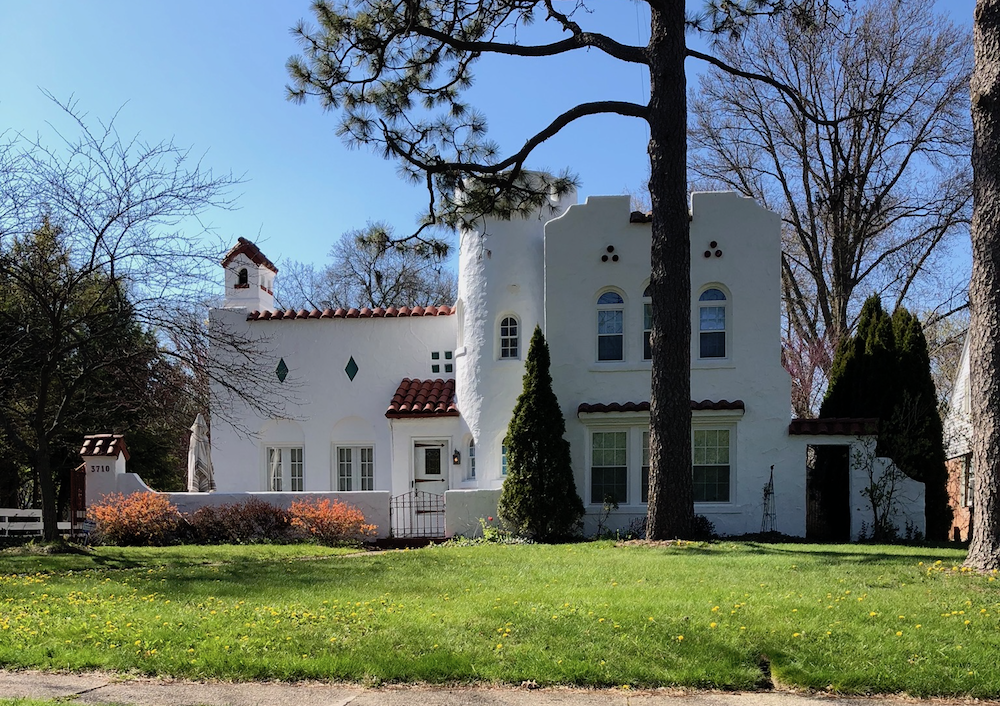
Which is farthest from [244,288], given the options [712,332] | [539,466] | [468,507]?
[712,332]

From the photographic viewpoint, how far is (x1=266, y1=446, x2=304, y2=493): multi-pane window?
73.9 feet

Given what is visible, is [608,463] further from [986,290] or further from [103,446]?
[103,446]

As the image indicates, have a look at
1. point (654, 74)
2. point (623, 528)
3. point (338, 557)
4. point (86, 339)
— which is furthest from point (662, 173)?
point (86, 339)

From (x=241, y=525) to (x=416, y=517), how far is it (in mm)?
3600

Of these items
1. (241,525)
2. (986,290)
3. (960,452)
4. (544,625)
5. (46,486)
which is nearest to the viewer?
(544,625)

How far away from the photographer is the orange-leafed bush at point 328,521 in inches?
721

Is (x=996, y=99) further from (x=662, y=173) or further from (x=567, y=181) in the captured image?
(x=567, y=181)

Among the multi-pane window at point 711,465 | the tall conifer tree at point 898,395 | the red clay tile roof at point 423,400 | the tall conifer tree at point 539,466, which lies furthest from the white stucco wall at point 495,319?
the tall conifer tree at point 898,395

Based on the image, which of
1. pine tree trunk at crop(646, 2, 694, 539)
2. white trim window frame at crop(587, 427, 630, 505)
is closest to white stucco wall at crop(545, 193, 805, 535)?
white trim window frame at crop(587, 427, 630, 505)

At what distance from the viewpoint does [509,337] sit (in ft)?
68.5

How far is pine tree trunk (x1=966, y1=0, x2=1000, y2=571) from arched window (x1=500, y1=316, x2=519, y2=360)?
1067cm

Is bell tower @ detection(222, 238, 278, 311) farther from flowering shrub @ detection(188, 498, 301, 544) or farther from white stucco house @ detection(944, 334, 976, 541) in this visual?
white stucco house @ detection(944, 334, 976, 541)

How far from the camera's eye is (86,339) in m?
14.9

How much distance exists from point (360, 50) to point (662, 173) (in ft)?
17.9
